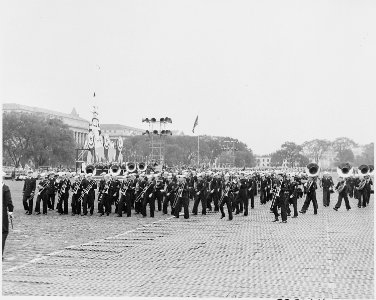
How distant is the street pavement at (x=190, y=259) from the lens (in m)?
7.49

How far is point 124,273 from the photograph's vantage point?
27.8 ft

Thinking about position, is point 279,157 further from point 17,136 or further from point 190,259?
point 190,259

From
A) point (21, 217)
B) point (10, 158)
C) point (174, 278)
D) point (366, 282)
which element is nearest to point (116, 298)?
point (174, 278)

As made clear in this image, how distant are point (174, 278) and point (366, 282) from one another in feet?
8.82

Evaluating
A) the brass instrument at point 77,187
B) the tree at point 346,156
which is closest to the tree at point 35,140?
the tree at point 346,156

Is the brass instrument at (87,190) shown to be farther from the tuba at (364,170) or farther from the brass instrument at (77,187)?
the tuba at (364,170)

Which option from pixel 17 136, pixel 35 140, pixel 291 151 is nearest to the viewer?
pixel 291 151

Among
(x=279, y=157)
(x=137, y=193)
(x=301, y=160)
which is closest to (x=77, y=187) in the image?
(x=137, y=193)

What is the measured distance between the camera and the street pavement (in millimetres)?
7488

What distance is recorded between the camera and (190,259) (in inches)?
379

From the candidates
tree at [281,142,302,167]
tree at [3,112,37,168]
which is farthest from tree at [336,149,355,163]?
tree at [3,112,37,168]

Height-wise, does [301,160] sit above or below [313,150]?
below

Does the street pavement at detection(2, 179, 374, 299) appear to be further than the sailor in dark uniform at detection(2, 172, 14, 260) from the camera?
No

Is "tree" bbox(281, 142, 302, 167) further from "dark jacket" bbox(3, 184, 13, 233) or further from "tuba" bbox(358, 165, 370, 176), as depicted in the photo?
"dark jacket" bbox(3, 184, 13, 233)
